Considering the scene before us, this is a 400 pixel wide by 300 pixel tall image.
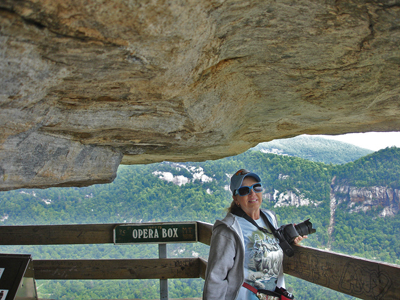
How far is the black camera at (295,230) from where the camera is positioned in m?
2.22

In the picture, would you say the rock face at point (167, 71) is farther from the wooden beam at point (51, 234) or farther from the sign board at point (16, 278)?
the wooden beam at point (51, 234)

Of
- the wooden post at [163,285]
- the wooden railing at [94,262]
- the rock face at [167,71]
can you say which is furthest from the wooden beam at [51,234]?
the rock face at [167,71]

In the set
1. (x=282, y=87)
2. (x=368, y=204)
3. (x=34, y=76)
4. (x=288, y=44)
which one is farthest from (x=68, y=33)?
(x=368, y=204)

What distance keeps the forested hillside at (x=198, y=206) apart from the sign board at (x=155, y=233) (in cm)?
1384

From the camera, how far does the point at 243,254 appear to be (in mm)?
1843

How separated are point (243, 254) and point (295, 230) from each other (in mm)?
566

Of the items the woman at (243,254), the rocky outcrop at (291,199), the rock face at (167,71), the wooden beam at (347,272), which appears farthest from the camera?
the rocky outcrop at (291,199)

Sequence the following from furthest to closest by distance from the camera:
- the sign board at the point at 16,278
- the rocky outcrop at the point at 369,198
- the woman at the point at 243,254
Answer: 1. the rocky outcrop at the point at 369,198
2. the sign board at the point at 16,278
3. the woman at the point at 243,254

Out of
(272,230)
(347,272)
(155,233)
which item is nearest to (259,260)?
(272,230)

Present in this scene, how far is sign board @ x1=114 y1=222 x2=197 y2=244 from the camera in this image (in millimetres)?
3832

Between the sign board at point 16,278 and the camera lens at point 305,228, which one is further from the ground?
the camera lens at point 305,228

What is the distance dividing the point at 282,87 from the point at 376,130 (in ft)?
7.40

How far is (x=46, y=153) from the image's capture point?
2471 mm

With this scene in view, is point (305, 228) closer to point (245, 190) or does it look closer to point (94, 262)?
point (245, 190)
